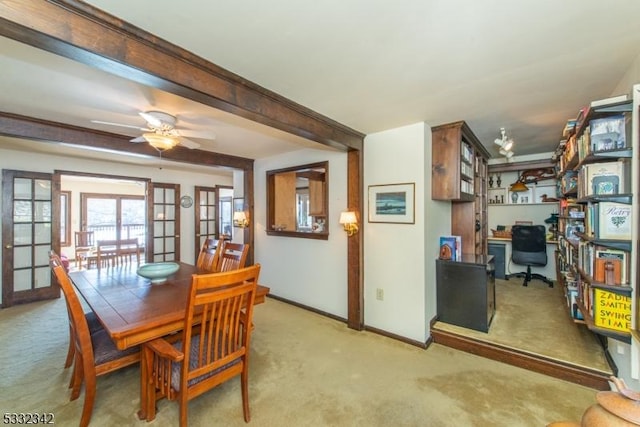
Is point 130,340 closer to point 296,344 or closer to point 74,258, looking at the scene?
point 296,344

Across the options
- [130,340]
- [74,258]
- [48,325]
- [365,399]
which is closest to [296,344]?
[365,399]

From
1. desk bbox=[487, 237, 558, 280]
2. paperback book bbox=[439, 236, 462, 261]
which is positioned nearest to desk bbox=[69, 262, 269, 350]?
paperback book bbox=[439, 236, 462, 261]

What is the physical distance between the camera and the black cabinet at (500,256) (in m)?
5.07

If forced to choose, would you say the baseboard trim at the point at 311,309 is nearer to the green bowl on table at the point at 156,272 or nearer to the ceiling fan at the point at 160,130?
the green bowl on table at the point at 156,272

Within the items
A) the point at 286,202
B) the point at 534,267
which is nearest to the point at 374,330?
the point at 286,202

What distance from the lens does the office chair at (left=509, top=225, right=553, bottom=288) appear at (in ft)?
15.1

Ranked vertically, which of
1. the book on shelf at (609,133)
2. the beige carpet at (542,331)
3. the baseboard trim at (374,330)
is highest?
the book on shelf at (609,133)

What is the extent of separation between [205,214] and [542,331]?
6220 millimetres

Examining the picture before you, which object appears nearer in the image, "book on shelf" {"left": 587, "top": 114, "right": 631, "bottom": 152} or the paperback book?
"book on shelf" {"left": 587, "top": 114, "right": 631, "bottom": 152}

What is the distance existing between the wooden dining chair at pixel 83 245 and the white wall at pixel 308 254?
16.1ft

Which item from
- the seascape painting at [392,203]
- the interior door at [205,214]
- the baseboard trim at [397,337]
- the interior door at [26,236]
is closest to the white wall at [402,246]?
the baseboard trim at [397,337]

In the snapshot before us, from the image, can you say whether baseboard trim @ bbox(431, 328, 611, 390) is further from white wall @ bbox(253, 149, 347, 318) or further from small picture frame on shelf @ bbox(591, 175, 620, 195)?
small picture frame on shelf @ bbox(591, 175, 620, 195)

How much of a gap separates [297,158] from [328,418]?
3.20 meters

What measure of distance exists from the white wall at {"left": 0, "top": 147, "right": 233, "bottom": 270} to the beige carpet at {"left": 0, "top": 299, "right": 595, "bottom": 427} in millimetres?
2716
